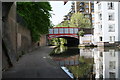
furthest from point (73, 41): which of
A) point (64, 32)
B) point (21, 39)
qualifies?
point (21, 39)

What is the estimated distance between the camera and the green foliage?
76.8 ft

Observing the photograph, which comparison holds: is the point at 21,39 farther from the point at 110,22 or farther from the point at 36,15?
the point at 110,22

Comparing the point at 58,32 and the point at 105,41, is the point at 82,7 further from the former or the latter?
the point at 105,41

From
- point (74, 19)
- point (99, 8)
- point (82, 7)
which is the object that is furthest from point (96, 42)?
point (82, 7)

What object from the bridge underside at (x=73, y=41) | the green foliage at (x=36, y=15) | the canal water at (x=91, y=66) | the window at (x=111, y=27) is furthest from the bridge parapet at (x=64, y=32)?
the canal water at (x=91, y=66)

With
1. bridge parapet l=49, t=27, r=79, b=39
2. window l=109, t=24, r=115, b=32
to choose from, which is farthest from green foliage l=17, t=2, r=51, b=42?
bridge parapet l=49, t=27, r=79, b=39

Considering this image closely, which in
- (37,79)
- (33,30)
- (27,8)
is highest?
(27,8)

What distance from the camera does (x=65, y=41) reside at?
83375mm

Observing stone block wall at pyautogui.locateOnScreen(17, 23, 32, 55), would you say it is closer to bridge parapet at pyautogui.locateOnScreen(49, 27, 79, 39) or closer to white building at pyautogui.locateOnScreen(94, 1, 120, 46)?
white building at pyautogui.locateOnScreen(94, 1, 120, 46)

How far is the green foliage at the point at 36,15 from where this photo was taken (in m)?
23.4

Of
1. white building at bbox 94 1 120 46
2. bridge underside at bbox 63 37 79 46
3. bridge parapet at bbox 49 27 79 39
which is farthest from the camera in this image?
bridge underside at bbox 63 37 79 46

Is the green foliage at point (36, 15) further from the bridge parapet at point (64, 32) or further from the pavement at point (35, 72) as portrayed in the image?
the bridge parapet at point (64, 32)

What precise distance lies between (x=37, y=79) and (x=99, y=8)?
148 feet

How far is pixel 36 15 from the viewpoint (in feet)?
85.1
